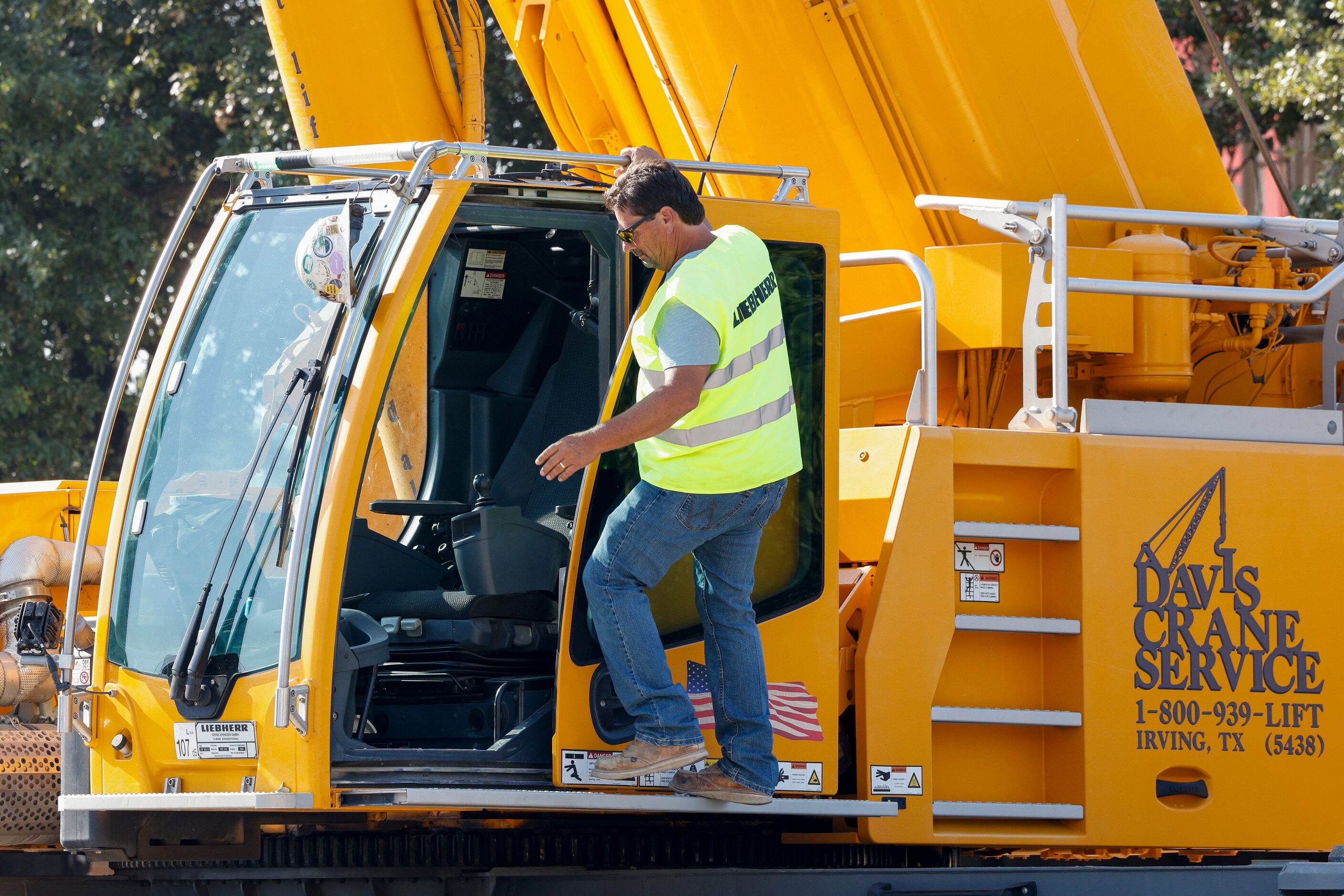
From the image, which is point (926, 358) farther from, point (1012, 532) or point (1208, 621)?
point (1208, 621)

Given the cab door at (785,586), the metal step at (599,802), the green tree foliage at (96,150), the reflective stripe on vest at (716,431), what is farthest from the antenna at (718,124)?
the green tree foliage at (96,150)

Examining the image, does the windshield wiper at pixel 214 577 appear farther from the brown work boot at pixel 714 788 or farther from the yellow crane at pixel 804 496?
the brown work boot at pixel 714 788

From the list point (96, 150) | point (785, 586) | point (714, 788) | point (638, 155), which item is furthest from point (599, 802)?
point (96, 150)

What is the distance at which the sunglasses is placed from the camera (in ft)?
14.4

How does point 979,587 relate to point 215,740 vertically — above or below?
above

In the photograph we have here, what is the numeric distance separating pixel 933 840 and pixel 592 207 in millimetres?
2069

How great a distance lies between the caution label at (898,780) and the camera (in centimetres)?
484

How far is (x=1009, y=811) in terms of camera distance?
5023mm

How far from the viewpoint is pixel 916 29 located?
6.17 metres

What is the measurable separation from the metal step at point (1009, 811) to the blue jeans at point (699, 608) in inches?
27.9

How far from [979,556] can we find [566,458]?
154 cm

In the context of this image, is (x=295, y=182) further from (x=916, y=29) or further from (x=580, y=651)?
(x=580, y=651)

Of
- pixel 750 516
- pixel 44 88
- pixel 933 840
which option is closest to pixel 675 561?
pixel 750 516

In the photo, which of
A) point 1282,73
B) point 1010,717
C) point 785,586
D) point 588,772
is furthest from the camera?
point 1282,73
